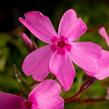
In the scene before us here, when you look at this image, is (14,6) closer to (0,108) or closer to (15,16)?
(15,16)

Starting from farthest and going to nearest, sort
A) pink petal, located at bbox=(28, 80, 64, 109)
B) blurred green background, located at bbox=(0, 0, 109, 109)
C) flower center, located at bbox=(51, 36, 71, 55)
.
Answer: blurred green background, located at bbox=(0, 0, 109, 109) → flower center, located at bbox=(51, 36, 71, 55) → pink petal, located at bbox=(28, 80, 64, 109)

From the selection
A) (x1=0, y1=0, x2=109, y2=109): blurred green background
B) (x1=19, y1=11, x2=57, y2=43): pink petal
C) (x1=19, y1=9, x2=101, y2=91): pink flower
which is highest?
(x1=19, y1=11, x2=57, y2=43): pink petal

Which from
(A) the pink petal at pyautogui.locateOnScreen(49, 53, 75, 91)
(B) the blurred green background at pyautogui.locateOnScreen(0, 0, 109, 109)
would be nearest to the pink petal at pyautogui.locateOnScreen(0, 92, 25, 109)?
(A) the pink petal at pyautogui.locateOnScreen(49, 53, 75, 91)

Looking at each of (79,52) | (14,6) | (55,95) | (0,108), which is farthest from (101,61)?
(14,6)

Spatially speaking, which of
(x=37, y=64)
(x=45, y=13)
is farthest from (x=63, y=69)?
(x=45, y=13)

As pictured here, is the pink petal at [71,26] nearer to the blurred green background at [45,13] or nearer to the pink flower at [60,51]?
the pink flower at [60,51]

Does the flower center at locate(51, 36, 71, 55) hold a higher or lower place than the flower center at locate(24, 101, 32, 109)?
higher

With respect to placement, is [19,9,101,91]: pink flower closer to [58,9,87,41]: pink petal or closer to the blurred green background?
[58,9,87,41]: pink petal

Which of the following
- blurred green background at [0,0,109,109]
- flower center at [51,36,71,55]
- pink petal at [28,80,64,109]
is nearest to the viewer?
pink petal at [28,80,64,109]
